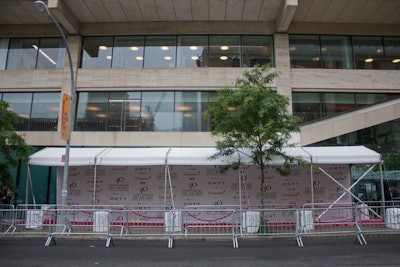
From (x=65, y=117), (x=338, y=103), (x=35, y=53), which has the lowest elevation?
(x=65, y=117)

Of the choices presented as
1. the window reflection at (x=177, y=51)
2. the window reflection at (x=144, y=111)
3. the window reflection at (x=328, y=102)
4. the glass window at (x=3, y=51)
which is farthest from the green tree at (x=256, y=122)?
the glass window at (x=3, y=51)

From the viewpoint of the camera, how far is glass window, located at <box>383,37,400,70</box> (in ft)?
68.9

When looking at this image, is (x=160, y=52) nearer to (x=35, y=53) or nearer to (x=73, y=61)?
(x=73, y=61)

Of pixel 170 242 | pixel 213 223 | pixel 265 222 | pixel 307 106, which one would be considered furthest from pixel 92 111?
pixel 307 106

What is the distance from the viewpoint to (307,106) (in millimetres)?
20016

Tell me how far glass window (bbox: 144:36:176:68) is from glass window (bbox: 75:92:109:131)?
3336 millimetres

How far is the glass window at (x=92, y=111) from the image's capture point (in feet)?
64.0

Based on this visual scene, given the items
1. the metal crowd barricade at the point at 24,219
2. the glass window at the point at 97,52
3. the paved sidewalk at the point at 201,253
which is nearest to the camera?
the paved sidewalk at the point at 201,253

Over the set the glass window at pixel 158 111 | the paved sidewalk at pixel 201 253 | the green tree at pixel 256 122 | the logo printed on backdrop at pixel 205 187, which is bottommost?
the paved sidewalk at pixel 201 253

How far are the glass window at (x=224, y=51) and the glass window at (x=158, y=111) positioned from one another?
3.37 m

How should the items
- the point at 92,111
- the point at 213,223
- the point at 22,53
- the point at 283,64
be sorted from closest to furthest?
the point at 213,223
the point at 92,111
the point at 283,64
the point at 22,53

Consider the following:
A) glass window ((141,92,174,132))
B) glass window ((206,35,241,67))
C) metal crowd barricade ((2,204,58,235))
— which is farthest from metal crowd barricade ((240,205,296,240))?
glass window ((206,35,241,67))

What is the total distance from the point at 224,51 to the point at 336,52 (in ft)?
23.1

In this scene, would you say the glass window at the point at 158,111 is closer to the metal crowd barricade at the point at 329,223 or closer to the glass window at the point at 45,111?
the glass window at the point at 45,111
